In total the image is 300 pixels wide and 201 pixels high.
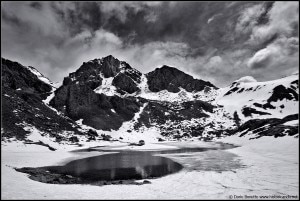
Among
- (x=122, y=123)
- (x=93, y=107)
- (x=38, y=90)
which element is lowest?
(x=122, y=123)

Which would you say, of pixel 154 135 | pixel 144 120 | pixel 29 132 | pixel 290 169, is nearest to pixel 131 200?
pixel 290 169

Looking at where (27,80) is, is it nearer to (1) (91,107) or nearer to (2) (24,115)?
(1) (91,107)

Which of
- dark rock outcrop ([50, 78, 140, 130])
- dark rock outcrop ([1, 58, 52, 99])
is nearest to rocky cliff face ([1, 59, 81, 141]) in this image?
dark rock outcrop ([1, 58, 52, 99])

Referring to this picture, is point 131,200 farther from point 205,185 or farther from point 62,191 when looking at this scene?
point 205,185

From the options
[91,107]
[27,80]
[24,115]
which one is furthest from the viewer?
[27,80]

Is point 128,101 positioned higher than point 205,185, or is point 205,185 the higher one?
point 128,101

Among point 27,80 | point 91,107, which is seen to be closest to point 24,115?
point 91,107

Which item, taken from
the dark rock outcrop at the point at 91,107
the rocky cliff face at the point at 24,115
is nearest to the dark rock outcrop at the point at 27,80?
the rocky cliff face at the point at 24,115

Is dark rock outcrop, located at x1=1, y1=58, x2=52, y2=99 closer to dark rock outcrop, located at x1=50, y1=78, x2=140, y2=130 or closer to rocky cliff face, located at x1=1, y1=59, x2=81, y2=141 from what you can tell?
rocky cliff face, located at x1=1, y1=59, x2=81, y2=141

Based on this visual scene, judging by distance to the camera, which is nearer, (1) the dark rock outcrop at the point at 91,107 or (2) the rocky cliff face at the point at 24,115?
(2) the rocky cliff face at the point at 24,115

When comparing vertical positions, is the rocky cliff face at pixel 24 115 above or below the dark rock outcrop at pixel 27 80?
below

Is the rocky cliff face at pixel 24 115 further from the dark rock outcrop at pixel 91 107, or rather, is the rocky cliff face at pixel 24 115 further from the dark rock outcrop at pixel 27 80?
the dark rock outcrop at pixel 91 107
